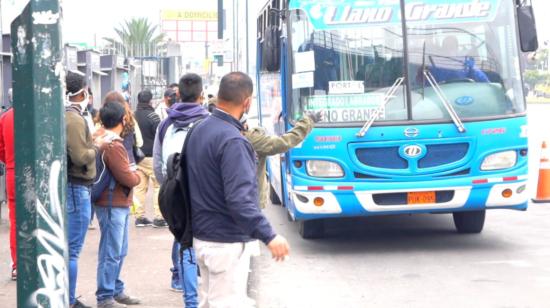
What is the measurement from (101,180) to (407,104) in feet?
12.8

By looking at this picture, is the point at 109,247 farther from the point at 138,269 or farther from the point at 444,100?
the point at 444,100

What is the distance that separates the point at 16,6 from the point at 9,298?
4.07m

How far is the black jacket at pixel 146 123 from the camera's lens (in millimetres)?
12273

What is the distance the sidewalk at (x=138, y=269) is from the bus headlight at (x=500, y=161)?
10.9 ft

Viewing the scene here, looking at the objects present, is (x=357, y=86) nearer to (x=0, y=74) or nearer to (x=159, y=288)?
(x=159, y=288)

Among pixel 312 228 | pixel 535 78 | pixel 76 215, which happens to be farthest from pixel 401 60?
pixel 535 78

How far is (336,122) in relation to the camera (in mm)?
9977

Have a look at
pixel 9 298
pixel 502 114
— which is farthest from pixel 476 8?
pixel 9 298

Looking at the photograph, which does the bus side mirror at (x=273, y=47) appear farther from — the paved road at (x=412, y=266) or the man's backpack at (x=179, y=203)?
the man's backpack at (x=179, y=203)

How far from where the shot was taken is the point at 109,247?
7215 mm

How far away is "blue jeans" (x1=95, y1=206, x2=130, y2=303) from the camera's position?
283 inches

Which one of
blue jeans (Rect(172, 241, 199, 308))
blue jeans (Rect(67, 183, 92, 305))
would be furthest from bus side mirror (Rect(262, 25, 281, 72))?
blue jeans (Rect(172, 241, 199, 308))

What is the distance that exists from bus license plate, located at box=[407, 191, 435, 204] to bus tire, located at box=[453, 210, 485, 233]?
55.7 inches

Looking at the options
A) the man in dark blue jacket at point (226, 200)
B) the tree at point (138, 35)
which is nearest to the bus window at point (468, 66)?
the man in dark blue jacket at point (226, 200)
